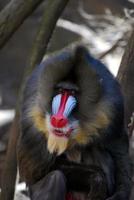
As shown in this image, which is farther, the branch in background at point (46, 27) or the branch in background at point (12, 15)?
the branch in background at point (46, 27)

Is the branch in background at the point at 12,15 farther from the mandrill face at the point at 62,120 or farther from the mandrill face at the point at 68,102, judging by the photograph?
the mandrill face at the point at 62,120

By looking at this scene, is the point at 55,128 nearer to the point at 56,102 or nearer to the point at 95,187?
the point at 56,102

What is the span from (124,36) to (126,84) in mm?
2558

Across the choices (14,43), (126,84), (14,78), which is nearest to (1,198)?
(126,84)

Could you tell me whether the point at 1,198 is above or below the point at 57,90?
below

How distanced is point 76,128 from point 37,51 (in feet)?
2.92

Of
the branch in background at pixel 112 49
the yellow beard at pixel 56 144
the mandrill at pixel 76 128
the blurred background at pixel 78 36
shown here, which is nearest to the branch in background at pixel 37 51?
the mandrill at pixel 76 128

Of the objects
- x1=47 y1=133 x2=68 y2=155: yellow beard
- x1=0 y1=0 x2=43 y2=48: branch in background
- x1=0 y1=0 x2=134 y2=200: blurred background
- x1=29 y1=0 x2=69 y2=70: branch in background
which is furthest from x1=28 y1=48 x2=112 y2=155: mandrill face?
x1=0 y1=0 x2=134 y2=200: blurred background

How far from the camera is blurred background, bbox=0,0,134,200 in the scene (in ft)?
15.4

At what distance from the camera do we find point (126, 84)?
2.76 meters

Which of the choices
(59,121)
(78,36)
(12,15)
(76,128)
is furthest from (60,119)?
(78,36)

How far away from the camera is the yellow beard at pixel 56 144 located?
2.04 meters

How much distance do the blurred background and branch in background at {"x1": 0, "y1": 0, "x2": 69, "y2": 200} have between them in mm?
1205

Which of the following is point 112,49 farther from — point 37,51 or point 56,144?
point 56,144
